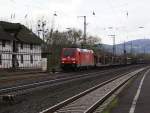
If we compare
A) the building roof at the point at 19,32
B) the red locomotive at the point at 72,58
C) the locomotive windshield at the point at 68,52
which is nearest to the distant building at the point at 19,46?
the building roof at the point at 19,32

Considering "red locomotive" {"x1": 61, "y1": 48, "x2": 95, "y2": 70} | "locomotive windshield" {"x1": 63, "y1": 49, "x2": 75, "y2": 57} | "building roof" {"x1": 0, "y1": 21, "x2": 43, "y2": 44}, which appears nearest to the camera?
"red locomotive" {"x1": 61, "y1": 48, "x2": 95, "y2": 70}

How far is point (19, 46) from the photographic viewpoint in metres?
74.8

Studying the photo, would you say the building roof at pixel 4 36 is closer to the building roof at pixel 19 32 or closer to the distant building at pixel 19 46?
the distant building at pixel 19 46

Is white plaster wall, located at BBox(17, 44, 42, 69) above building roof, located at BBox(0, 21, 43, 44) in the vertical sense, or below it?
below

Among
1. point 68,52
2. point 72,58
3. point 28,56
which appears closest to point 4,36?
point 28,56

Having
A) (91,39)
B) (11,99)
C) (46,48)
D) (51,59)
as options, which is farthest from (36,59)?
(91,39)

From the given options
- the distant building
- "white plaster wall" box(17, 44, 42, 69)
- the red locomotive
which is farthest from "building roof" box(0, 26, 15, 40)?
the red locomotive

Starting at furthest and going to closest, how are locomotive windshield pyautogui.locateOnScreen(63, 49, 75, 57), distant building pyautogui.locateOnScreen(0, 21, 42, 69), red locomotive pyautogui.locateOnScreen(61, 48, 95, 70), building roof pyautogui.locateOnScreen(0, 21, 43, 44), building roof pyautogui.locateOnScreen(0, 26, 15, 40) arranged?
building roof pyautogui.locateOnScreen(0, 21, 43, 44) → building roof pyautogui.locateOnScreen(0, 26, 15, 40) → distant building pyautogui.locateOnScreen(0, 21, 42, 69) → locomotive windshield pyautogui.locateOnScreen(63, 49, 75, 57) → red locomotive pyautogui.locateOnScreen(61, 48, 95, 70)

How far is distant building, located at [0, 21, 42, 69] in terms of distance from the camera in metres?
63.4

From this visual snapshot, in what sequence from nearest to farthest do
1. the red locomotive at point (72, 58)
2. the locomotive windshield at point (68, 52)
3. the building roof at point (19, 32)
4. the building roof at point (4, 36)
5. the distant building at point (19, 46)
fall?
the red locomotive at point (72, 58)
the locomotive windshield at point (68, 52)
the distant building at point (19, 46)
the building roof at point (4, 36)
the building roof at point (19, 32)

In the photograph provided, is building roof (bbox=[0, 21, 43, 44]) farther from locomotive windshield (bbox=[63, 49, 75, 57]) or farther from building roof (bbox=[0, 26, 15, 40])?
locomotive windshield (bbox=[63, 49, 75, 57])

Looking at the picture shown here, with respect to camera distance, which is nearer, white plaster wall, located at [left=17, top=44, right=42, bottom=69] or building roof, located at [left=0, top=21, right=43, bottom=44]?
white plaster wall, located at [left=17, top=44, right=42, bottom=69]

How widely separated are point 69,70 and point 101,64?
23.6 meters

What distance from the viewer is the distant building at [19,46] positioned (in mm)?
63369
